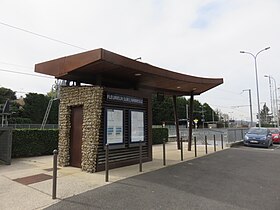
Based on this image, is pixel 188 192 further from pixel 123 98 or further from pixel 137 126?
pixel 123 98

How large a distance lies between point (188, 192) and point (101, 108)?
384 centimetres

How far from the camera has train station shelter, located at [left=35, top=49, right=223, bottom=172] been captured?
7355 mm

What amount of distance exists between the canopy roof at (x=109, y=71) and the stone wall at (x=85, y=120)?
585 millimetres

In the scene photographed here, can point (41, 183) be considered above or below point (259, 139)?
below

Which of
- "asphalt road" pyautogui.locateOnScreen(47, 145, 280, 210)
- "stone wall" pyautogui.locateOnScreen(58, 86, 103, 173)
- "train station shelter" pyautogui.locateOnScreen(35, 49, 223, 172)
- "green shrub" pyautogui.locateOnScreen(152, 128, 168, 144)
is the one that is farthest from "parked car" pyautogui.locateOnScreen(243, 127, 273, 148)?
"stone wall" pyautogui.locateOnScreen(58, 86, 103, 173)

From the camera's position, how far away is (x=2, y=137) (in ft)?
31.3

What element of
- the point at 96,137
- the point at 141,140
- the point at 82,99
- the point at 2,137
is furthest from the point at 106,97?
the point at 2,137

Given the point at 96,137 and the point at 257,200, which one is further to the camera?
the point at 96,137

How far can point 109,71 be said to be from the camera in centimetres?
791

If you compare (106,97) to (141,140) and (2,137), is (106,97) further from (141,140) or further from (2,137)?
(2,137)

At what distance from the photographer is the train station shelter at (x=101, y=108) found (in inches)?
290

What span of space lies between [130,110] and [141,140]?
4.35 ft

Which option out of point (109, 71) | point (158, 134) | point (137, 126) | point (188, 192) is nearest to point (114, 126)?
point (137, 126)

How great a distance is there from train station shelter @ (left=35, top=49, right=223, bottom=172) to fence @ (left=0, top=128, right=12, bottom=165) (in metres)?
2.31
